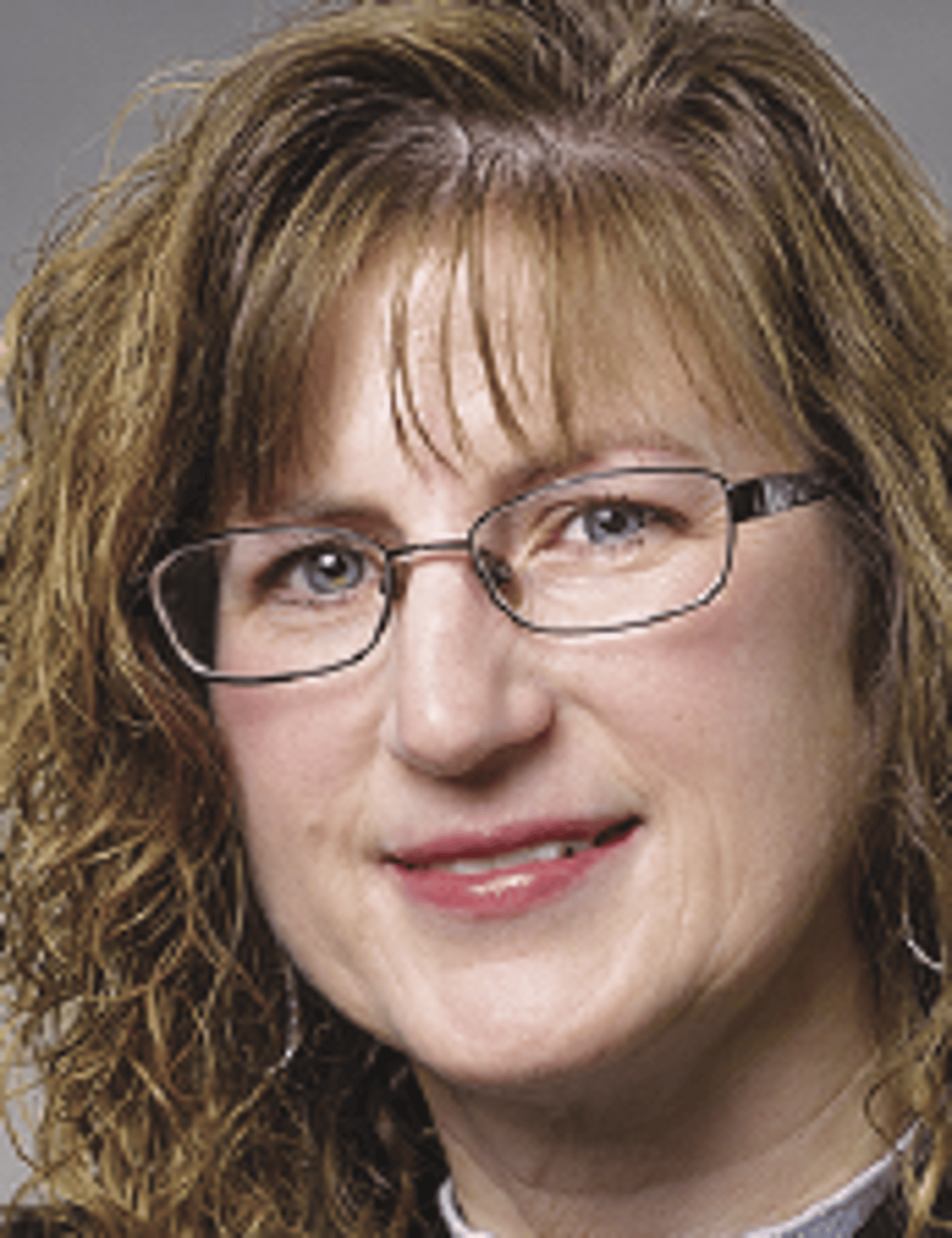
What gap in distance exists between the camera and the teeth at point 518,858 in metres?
1.97

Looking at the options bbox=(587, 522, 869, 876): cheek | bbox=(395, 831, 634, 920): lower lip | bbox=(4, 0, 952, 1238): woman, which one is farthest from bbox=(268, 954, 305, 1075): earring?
bbox=(587, 522, 869, 876): cheek

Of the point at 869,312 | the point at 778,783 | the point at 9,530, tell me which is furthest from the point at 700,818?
the point at 9,530

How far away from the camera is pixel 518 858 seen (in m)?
1.99

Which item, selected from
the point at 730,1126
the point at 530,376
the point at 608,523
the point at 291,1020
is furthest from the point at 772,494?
the point at 291,1020

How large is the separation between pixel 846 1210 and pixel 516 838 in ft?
1.85

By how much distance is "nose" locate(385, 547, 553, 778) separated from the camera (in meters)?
1.88

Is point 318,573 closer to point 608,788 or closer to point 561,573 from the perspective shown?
point 561,573

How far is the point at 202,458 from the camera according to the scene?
7.20 feet

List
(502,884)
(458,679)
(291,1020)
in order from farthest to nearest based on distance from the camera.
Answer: (291,1020) < (502,884) < (458,679)

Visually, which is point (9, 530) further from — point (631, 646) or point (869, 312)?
point (869, 312)

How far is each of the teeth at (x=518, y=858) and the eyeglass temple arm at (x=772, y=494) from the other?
364 millimetres

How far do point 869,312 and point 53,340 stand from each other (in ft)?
3.30

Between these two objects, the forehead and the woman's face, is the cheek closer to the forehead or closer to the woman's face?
the woman's face

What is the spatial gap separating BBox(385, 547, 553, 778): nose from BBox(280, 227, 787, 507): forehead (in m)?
0.12
